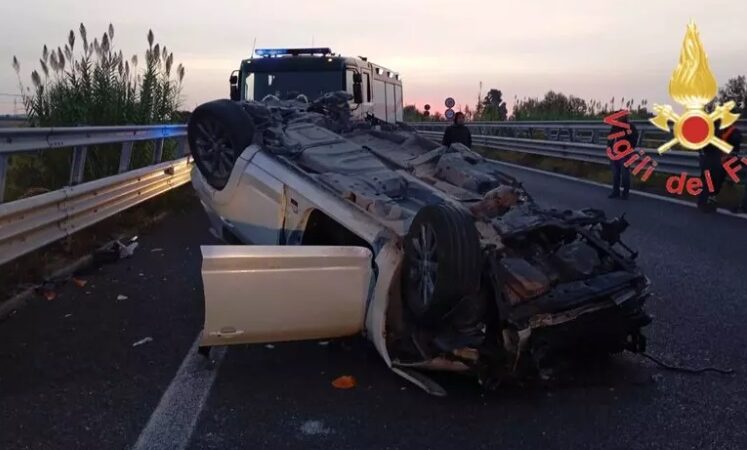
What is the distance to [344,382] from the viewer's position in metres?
4.29

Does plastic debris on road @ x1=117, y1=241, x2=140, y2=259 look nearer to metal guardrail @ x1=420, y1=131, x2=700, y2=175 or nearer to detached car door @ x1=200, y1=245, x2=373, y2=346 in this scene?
metal guardrail @ x1=420, y1=131, x2=700, y2=175

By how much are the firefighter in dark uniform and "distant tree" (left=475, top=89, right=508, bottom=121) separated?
27.7m

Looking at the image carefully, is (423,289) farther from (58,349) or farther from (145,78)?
(145,78)

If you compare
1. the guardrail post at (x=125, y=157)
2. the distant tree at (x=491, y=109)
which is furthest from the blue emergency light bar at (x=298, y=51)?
the distant tree at (x=491, y=109)

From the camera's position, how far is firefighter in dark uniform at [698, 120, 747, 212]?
38.1ft

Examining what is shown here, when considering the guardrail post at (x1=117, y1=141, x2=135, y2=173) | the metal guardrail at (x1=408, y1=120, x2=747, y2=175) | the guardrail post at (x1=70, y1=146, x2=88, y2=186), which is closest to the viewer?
the guardrail post at (x1=70, y1=146, x2=88, y2=186)

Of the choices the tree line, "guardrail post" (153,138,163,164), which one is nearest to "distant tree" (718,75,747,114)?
the tree line

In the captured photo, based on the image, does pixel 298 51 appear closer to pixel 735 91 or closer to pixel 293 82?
pixel 293 82

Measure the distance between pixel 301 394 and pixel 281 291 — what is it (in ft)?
1.82

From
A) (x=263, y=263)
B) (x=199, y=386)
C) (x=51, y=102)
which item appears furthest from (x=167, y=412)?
(x=51, y=102)

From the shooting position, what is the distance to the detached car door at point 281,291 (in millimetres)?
4062

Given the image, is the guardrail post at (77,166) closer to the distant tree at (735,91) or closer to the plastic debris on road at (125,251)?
the plastic debris on road at (125,251)

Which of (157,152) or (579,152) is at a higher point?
(157,152)

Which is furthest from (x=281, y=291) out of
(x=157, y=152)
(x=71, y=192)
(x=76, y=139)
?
(x=157, y=152)
